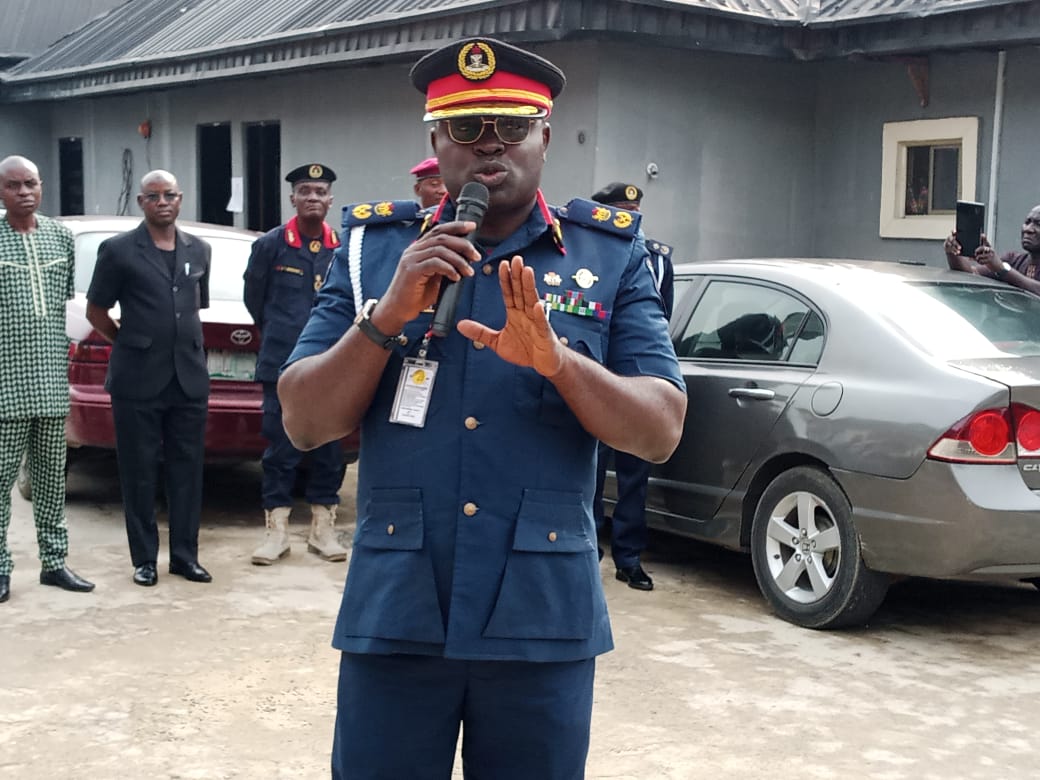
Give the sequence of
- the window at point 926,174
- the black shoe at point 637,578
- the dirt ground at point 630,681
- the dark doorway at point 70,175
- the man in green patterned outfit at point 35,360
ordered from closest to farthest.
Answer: the dirt ground at point 630,681
the man in green patterned outfit at point 35,360
the black shoe at point 637,578
the window at point 926,174
the dark doorway at point 70,175

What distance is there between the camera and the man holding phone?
22.7ft

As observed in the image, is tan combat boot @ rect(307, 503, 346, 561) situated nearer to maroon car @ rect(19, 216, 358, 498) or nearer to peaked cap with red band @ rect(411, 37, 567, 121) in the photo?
maroon car @ rect(19, 216, 358, 498)

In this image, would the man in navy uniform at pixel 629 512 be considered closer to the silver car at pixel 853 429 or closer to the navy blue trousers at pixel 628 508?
the navy blue trousers at pixel 628 508

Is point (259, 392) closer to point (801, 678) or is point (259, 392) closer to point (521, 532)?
point (801, 678)

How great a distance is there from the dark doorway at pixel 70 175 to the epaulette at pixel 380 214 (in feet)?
58.1

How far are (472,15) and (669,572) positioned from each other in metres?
4.36

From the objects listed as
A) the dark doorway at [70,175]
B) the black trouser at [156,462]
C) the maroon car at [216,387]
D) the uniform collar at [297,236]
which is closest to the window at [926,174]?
the maroon car at [216,387]

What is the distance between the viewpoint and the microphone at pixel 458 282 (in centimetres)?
Answer: 212

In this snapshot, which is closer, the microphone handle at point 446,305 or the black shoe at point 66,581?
the microphone handle at point 446,305

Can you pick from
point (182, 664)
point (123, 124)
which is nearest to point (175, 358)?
point (182, 664)

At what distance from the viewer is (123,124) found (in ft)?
56.0

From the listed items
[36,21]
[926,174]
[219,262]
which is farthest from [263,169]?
[36,21]

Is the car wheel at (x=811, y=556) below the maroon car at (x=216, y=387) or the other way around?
below

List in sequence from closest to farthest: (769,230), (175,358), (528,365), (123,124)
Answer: (528,365) → (175,358) → (769,230) → (123,124)
